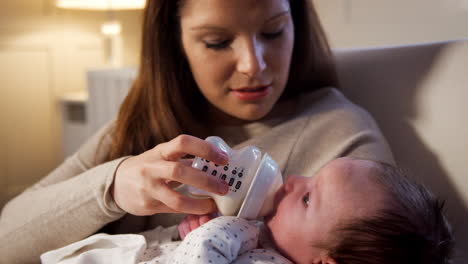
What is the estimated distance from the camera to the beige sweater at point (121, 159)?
1005mm

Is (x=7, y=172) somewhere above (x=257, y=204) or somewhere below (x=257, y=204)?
below

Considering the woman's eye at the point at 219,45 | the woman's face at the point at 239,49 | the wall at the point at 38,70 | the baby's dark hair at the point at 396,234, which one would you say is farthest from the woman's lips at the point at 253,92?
the wall at the point at 38,70

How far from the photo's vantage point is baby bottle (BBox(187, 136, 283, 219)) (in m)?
0.79

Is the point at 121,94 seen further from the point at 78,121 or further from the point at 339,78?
the point at 339,78

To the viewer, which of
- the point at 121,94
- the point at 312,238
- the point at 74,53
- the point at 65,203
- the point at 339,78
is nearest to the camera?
the point at 312,238

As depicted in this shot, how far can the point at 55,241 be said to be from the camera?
1.04m

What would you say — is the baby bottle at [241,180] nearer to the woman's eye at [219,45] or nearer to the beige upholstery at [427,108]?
the woman's eye at [219,45]

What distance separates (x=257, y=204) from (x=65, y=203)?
1.54 ft

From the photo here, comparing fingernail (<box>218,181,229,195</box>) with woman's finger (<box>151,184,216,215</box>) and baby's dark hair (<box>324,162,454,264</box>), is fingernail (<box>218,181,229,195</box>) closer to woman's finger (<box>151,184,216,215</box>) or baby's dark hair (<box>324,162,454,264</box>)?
woman's finger (<box>151,184,216,215</box>)

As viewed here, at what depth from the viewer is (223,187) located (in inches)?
30.6

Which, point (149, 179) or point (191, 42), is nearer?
point (149, 179)

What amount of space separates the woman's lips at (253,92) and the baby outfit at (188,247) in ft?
0.98

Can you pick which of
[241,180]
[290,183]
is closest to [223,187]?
[241,180]

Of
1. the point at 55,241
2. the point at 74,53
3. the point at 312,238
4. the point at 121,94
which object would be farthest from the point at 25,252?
the point at 74,53
